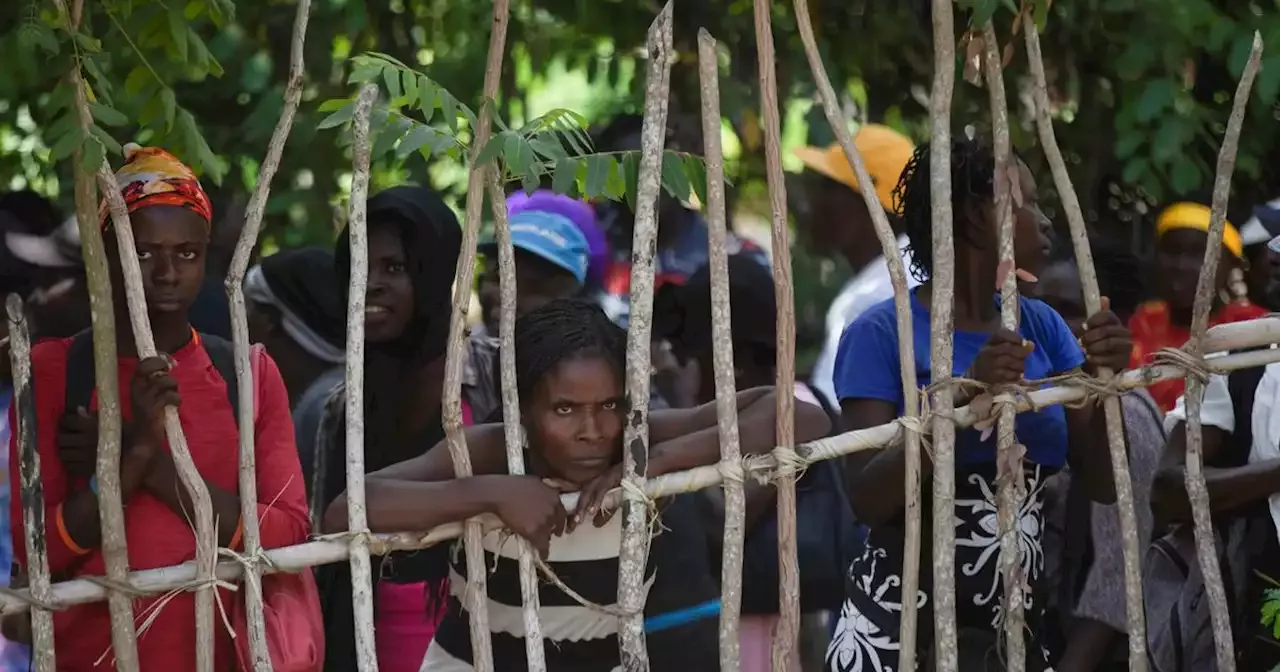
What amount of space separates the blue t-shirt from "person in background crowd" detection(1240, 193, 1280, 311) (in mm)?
984

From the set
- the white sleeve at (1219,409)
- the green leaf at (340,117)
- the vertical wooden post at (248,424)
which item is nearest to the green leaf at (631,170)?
the green leaf at (340,117)

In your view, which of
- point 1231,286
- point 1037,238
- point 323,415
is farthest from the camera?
point 1231,286

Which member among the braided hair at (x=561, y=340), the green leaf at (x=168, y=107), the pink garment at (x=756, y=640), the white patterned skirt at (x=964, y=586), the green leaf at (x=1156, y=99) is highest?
the green leaf at (x=1156, y=99)

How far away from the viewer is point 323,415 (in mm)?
4094

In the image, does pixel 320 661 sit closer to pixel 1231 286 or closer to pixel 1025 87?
pixel 1231 286

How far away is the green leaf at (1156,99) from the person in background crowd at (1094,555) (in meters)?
1.10

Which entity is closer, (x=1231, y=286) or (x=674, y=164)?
(x=674, y=164)

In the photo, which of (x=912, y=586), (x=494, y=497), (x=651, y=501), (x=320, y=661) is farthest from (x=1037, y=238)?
(x=320, y=661)

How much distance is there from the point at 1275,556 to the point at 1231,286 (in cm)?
148

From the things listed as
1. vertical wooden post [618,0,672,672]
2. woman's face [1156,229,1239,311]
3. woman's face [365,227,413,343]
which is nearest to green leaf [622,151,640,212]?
vertical wooden post [618,0,672,672]

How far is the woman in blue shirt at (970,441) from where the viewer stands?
326 cm

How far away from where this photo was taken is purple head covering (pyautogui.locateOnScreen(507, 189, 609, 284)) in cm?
487

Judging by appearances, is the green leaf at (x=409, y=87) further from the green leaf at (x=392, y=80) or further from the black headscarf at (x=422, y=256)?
the black headscarf at (x=422, y=256)

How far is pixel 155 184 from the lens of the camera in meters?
3.15
